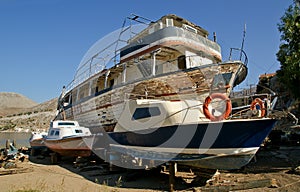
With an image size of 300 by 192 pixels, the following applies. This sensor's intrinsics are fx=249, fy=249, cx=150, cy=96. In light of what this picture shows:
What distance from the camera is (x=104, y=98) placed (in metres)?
16.3

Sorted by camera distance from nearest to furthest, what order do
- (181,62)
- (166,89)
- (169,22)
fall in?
(166,89)
(181,62)
(169,22)

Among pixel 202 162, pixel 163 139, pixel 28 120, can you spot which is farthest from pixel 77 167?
pixel 28 120

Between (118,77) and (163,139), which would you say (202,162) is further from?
(118,77)

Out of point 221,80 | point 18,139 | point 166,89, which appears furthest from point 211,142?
point 18,139

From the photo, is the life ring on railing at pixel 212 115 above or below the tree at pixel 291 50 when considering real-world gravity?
below

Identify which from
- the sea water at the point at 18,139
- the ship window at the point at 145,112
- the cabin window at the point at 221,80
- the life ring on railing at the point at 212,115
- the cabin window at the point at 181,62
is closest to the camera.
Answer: the life ring on railing at the point at 212,115

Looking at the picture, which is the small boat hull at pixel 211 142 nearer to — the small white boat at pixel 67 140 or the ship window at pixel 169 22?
the small white boat at pixel 67 140

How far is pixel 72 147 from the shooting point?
1583 cm

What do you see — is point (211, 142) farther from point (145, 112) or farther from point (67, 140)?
point (67, 140)

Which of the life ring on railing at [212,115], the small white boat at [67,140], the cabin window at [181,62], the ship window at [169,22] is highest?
the ship window at [169,22]

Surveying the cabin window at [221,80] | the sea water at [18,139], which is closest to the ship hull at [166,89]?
the cabin window at [221,80]

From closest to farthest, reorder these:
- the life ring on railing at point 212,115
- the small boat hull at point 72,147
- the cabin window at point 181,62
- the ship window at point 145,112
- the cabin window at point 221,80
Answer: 1. the life ring on railing at point 212,115
2. the ship window at point 145,112
3. the cabin window at point 221,80
4. the cabin window at point 181,62
5. the small boat hull at point 72,147

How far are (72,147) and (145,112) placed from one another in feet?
24.3

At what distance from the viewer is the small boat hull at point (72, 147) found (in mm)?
15430
